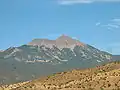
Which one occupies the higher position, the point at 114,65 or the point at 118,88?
the point at 118,88

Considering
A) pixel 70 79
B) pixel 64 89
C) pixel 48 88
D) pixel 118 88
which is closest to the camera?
pixel 118 88

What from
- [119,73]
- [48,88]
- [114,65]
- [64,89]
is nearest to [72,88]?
[64,89]

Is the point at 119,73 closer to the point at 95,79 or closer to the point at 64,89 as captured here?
the point at 95,79

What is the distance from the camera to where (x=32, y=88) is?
77250 mm

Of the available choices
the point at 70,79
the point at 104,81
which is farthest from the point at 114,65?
the point at 104,81

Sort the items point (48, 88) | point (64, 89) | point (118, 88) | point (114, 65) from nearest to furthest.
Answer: point (118, 88)
point (64, 89)
point (48, 88)
point (114, 65)

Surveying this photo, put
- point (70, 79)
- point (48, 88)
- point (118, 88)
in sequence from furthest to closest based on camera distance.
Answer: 1. point (70, 79)
2. point (48, 88)
3. point (118, 88)

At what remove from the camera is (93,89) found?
6819 cm

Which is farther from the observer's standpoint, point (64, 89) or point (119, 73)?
point (119, 73)

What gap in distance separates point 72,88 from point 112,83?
332 inches

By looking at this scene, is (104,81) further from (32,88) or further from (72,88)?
(32,88)

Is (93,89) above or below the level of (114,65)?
above

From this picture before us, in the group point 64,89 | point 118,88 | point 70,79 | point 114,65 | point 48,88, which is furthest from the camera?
point 114,65

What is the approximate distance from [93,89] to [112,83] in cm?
596
